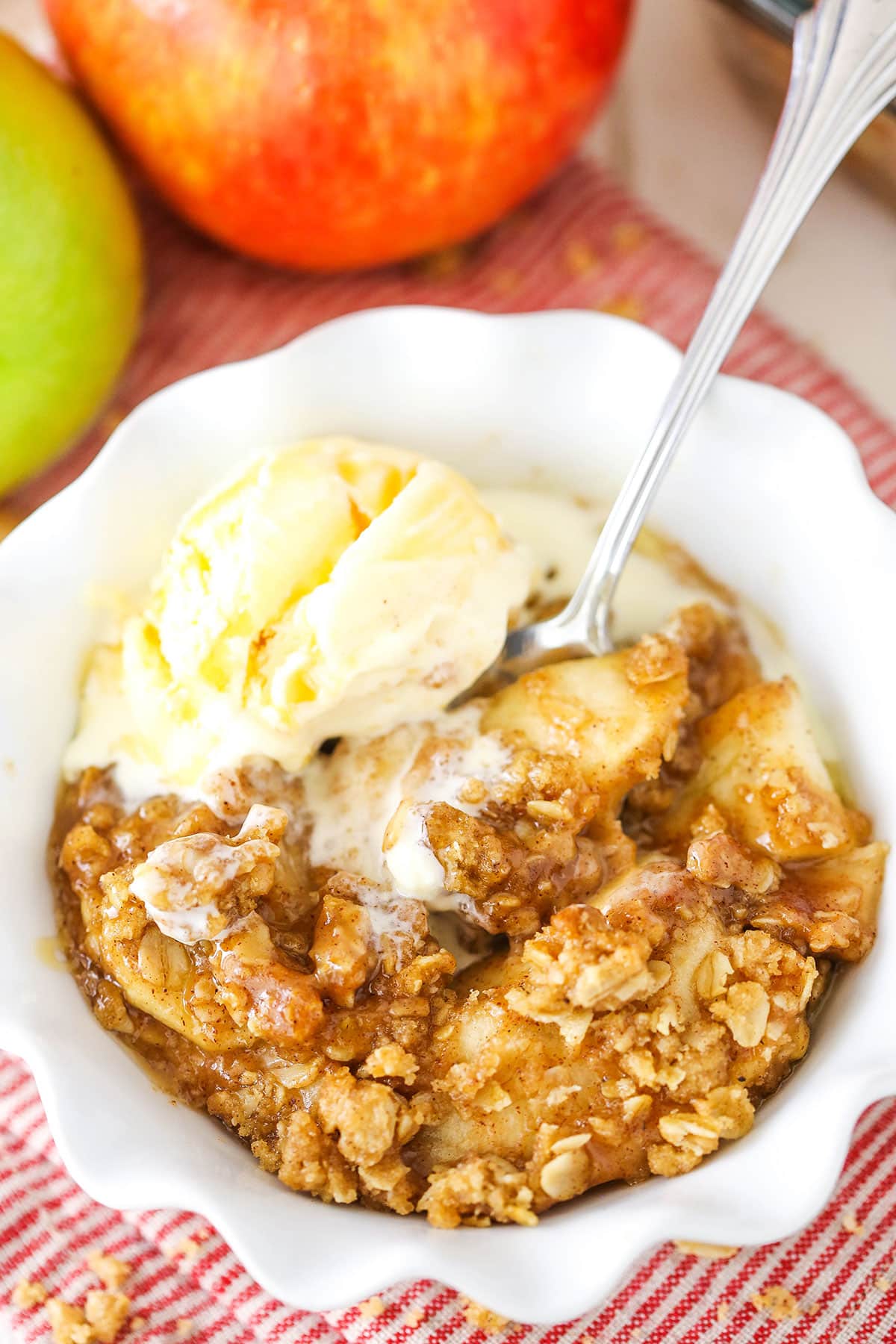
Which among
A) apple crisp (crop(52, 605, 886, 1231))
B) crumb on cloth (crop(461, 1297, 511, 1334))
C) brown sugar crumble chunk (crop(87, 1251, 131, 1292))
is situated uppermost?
apple crisp (crop(52, 605, 886, 1231))

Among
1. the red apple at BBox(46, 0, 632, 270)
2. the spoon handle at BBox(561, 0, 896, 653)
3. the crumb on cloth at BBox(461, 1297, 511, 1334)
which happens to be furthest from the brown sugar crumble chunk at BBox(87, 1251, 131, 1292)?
the red apple at BBox(46, 0, 632, 270)

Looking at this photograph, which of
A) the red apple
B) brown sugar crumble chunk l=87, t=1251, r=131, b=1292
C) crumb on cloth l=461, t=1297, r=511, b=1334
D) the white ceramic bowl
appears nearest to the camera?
the white ceramic bowl

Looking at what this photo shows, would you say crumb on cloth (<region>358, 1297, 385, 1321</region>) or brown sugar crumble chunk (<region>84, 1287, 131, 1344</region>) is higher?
crumb on cloth (<region>358, 1297, 385, 1321</region>)

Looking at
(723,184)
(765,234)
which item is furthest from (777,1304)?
(723,184)

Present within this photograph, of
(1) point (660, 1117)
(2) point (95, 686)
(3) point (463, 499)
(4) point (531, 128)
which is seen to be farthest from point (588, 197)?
(1) point (660, 1117)

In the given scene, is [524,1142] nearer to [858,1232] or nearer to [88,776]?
[858,1232]

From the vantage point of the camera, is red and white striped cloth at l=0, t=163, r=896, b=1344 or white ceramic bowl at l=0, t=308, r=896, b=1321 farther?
red and white striped cloth at l=0, t=163, r=896, b=1344

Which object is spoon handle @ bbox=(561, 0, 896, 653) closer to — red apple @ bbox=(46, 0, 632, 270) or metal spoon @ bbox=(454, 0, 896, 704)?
metal spoon @ bbox=(454, 0, 896, 704)

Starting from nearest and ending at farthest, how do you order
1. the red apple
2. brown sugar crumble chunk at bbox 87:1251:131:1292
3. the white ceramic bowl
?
1. the white ceramic bowl
2. brown sugar crumble chunk at bbox 87:1251:131:1292
3. the red apple
